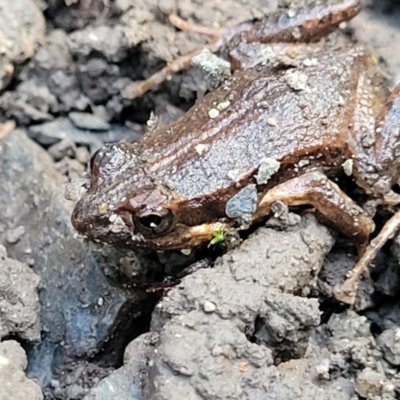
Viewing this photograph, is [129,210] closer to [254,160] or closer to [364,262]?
[254,160]

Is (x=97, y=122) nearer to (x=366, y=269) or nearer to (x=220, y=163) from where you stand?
(x=220, y=163)

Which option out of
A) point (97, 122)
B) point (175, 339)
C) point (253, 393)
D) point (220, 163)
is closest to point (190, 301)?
point (175, 339)

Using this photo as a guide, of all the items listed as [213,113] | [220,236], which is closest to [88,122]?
[213,113]

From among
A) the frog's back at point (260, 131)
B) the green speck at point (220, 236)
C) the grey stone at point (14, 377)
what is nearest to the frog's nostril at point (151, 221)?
the frog's back at point (260, 131)

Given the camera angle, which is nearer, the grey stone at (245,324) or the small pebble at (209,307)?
the grey stone at (245,324)

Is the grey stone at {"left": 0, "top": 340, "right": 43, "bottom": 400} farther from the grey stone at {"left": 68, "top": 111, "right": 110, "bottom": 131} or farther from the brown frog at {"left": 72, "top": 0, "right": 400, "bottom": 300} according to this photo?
the grey stone at {"left": 68, "top": 111, "right": 110, "bottom": 131}

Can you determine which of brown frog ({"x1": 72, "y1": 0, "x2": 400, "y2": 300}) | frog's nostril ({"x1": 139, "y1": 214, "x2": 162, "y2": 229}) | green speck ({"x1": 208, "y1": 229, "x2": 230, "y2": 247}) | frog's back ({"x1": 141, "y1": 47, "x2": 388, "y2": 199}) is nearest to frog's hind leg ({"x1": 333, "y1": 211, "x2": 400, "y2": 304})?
brown frog ({"x1": 72, "y1": 0, "x2": 400, "y2": 300})

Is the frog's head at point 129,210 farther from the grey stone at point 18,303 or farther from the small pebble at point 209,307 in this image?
the small pebble at point 209,307
